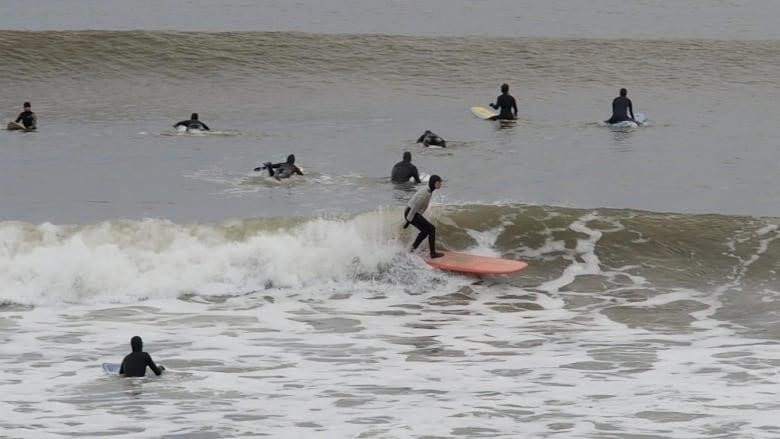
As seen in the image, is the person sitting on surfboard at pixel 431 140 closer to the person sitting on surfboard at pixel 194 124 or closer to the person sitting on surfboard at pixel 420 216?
the person sitting on surfboard at pixel 194 124

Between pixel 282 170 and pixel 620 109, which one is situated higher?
pixel 620 109

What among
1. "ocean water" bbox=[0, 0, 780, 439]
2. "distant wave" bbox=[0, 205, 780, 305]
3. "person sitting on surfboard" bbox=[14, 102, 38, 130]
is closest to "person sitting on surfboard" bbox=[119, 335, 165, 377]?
"ocean water" bbox=[0, 0, 780, 439]

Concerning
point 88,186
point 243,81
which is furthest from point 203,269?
point 243,81

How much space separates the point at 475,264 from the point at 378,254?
5.87 feet

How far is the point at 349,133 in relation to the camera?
126ft

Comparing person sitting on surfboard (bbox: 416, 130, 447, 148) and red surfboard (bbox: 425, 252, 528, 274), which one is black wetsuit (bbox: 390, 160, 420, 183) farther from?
red surfboard (bbox: 425, 252, 528, 274)

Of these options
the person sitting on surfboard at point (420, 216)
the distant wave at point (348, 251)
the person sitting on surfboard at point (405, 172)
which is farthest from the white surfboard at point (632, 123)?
→ the person sitting on surfboard at point (420, 216)

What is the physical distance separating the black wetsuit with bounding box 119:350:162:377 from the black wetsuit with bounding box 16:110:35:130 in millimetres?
22008

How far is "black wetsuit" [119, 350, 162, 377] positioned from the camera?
658 inches

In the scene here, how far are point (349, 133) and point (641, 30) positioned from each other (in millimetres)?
28639

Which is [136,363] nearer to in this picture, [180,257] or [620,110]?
[180,257]

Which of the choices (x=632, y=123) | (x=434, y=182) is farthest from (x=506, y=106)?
(x=434, y=182)

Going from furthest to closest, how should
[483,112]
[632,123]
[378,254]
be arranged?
[483,112] < [632,123] < [378,254]

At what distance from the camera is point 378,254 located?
77.6 ft
